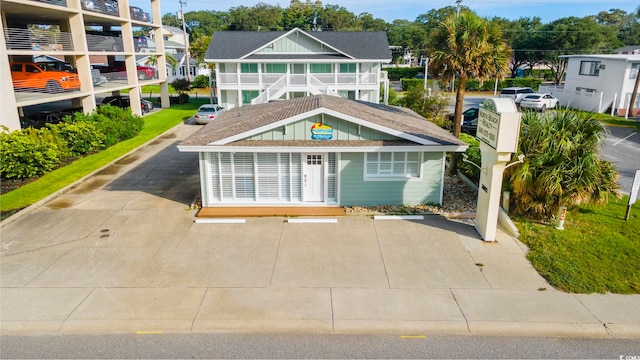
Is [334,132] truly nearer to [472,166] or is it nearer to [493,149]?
[493,149]

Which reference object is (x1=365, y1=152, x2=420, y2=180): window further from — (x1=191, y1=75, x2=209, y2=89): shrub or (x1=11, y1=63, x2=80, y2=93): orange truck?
(x1=191, y1=75, x2=209, y2=89): shrub

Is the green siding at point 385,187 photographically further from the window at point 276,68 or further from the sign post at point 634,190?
the window at point 276,68

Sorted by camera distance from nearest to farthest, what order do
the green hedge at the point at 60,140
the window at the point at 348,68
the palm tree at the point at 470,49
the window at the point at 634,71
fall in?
the palm tree at the point at 470,49 → the green hedge at the point at 60,140 → the window at the point at 634,71 → the window at the point at 348,68

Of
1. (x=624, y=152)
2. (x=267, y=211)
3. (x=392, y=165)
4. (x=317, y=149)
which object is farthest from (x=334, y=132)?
(x=624, y=152)

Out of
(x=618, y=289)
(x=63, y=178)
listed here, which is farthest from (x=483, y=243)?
(x=63, y=178)

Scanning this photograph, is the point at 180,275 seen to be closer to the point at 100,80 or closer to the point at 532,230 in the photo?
the point at 532,230

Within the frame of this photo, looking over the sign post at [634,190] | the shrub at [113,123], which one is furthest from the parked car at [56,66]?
the sign post at [634,190]
